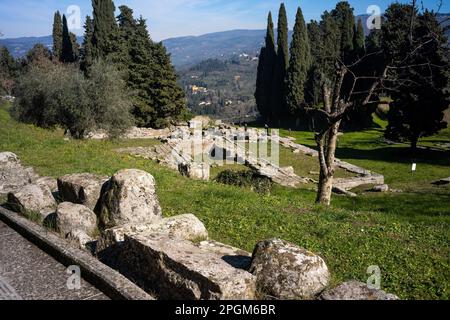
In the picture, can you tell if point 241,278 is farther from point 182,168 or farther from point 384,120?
point 384,120

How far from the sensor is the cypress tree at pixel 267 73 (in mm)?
80050

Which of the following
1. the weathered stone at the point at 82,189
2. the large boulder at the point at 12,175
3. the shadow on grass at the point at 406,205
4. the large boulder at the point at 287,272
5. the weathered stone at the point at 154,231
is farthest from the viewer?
the shadow on grass at the point at 406,205

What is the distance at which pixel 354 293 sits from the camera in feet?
18.4

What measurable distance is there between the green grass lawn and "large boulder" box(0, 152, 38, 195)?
93 centimetres

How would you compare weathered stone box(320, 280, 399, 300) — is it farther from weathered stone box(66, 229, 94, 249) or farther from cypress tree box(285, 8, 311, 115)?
cypress tree box(285, 8, 311, 115)

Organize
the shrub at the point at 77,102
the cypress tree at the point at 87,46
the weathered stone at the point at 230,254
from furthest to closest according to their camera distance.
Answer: the cypress tree at the point at 87,46 < the shrub at the point at 77,102 < the weathered stone at the point at 230,254

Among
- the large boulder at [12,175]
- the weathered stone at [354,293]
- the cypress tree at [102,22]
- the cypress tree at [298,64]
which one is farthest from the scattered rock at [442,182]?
the cypress tree at [102,22]

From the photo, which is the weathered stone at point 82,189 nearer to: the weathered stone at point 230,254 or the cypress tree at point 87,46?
the weathered stone at point 230,254

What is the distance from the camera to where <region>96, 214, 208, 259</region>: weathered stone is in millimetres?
7895

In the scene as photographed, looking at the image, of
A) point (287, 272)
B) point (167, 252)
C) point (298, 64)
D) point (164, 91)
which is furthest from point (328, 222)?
point (298, 64)

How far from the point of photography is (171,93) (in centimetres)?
5897

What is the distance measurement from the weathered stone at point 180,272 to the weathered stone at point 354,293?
3.71ft

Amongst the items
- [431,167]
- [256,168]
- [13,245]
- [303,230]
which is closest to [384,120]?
[431,167]

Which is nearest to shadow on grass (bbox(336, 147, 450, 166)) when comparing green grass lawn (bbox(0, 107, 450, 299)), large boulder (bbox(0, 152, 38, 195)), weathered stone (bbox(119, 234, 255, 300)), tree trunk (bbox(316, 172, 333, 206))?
green grass lawn (bbox(0, 107, 450, 299))
